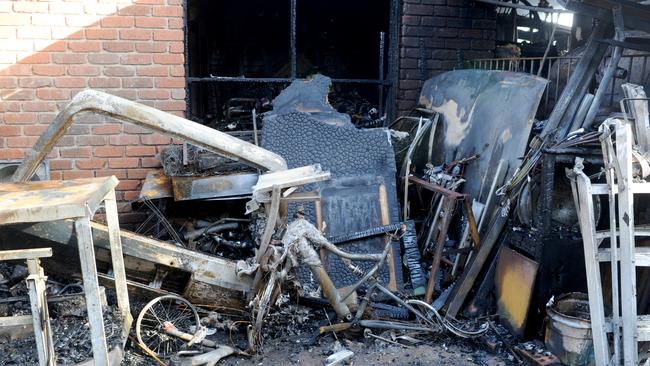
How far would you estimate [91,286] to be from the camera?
247 centimetres

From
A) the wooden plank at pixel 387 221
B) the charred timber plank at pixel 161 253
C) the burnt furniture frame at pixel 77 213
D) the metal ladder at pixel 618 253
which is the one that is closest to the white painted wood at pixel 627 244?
the metal ladder at pixel 618 253

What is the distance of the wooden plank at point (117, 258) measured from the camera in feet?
10.3

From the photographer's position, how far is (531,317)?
356cm

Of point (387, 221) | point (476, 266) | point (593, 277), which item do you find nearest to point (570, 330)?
point (593, 277)

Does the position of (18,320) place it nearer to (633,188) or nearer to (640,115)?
(633,188)

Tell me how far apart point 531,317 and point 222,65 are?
273 inches

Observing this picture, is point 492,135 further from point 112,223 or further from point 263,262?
point 112,223

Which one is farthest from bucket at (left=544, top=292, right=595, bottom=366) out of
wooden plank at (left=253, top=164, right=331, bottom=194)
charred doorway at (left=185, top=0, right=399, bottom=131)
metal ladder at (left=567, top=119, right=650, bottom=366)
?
charred doorway at (left=185, top=0, right=399, bottom=131)

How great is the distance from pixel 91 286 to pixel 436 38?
445 cm

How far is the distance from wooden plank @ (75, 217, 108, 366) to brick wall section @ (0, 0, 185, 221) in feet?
8.15

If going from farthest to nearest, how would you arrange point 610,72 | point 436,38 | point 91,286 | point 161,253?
point 436,38 → point 610,72 → point 161,253 → point 91,286

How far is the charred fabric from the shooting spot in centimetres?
301

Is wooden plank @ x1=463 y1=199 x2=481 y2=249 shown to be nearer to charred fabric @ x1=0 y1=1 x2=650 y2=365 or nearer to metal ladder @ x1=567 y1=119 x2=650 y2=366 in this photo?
charred fabric @ x1=0 y1=1 x2=650 y2=365

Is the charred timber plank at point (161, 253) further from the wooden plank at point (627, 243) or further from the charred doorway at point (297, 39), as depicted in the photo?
the charred doorway at point (297, 39)
